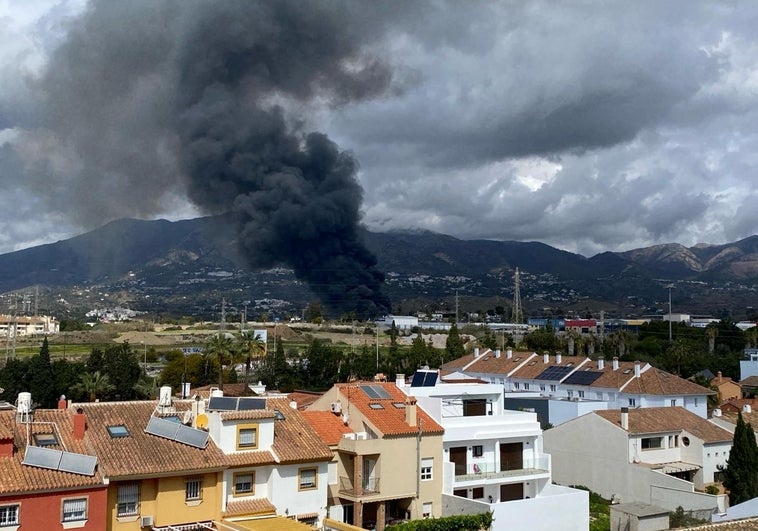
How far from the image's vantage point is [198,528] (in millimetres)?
22578

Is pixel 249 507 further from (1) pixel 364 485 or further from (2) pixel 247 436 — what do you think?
(1) pixel 364 485

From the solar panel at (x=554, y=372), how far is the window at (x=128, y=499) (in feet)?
155

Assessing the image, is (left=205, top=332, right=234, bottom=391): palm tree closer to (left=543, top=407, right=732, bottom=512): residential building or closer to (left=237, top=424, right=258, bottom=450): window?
(left=543, top=407, right=732, bottom=512): residential building

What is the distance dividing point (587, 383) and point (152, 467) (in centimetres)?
4415

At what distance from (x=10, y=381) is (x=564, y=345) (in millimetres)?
65058

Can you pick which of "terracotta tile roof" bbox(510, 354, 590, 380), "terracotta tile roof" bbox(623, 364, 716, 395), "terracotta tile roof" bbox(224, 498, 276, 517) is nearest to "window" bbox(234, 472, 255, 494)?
"terracotta tile roof" bbox(224, 498, 276, 517)

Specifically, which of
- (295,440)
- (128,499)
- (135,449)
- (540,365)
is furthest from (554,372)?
(128,499)

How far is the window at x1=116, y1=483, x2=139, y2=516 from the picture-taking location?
21812 millimetres

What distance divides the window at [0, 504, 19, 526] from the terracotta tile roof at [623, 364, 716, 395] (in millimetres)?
44787

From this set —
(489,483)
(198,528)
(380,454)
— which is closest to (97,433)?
(198,528)

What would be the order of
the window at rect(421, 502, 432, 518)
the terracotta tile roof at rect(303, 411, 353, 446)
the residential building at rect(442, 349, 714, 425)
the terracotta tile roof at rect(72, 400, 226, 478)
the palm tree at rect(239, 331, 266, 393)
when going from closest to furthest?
the terracotta tile roof at rect(72, 400, 226, 478) < the terracotta tile roof at rect(303, 411, 353, 446) < the window at rect(421, 502, 432, 518) < the residential building at rect(442, 349, 714, 425) < the palm tree at rect(239, 331, 266, 393)

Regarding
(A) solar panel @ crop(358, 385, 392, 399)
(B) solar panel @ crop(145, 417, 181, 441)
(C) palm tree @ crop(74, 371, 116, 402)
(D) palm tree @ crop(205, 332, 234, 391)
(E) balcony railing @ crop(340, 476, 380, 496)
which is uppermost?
(D) palm tree @ crop(205, 332, 234, 391)

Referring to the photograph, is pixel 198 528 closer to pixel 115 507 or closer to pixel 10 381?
pixel 115 507

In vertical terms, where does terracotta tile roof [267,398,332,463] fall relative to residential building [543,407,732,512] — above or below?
above
